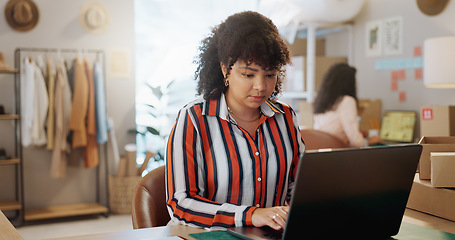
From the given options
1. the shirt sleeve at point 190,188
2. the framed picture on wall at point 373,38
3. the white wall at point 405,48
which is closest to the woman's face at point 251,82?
the shirt sleeve at point 190,188

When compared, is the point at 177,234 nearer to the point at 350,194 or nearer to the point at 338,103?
the point at 350,194

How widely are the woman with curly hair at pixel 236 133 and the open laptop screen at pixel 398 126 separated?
3194mm

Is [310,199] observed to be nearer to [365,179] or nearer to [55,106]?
[365,179]

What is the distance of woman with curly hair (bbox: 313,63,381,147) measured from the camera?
412cm

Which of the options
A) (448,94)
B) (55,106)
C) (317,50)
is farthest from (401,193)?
(317,50)

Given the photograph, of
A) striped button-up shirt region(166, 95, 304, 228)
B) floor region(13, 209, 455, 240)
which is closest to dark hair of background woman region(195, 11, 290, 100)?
striped button-up shirt region(166, 95, 304, 228)

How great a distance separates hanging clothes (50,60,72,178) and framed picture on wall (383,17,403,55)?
117 inches

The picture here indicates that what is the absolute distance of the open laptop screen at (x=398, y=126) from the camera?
15.0 feet

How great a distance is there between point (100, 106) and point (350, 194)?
3.98 metres

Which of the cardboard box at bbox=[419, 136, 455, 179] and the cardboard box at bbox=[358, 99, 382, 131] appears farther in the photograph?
the cardboard box at bbox=[358, 99, 382, 131]

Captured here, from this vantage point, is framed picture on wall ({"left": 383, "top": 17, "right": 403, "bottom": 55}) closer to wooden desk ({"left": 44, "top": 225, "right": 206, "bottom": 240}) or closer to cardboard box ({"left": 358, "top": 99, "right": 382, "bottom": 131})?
cardboard box ({"left": 358, "top": 99, "right": 382, "bottom": 131})

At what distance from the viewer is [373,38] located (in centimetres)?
516

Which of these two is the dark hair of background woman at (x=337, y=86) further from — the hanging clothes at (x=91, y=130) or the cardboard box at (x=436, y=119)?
the hanging clothes at (x=91, y=130)

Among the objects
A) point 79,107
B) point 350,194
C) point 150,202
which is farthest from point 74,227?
point 350,194
